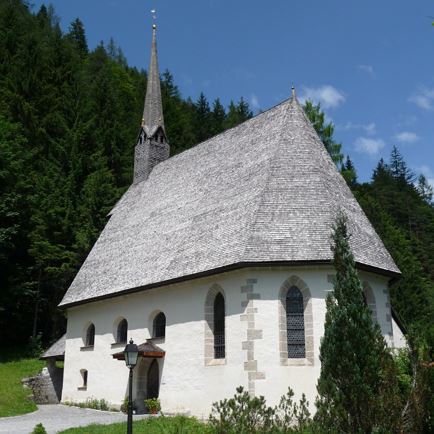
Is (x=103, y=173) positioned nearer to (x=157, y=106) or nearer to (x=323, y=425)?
(x=157, y=106)

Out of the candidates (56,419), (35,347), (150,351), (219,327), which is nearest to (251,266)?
(219,327)

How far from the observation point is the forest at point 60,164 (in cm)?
2820

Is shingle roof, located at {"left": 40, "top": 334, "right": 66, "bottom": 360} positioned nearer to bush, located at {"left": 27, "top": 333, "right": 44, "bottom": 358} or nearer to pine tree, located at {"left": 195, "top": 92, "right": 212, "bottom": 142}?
bush, located at {"left": 27, "top": 333, "right": 44, "bottom": 358}

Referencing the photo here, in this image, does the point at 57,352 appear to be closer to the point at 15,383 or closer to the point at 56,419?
the point at 15,383

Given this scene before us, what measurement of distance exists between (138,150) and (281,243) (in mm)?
14172

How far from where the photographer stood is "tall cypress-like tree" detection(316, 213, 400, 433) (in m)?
9.90

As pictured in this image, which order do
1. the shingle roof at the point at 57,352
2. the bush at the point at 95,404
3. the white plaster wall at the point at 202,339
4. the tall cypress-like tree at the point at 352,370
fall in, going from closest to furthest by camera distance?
the tall cypress-like tree at the point at 352,370 < the white plaster wall at the point at 202,339 < the bush at the point at 95,404 < the shingle roof at the point at 57,352

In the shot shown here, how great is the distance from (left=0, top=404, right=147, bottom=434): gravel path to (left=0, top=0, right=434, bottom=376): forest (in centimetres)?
970

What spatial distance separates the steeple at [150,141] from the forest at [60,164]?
3.59 metres

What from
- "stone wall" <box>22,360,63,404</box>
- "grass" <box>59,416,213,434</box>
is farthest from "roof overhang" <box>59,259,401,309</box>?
"stone wall" <box>22,360,63,404</box>

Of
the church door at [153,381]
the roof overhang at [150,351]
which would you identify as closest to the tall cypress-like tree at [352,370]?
the roof overhang at [150,351]

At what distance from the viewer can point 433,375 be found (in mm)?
11578

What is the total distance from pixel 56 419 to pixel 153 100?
1745cm

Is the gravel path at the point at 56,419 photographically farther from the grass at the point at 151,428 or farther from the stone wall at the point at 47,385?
the stone wall at the point at 47,385
